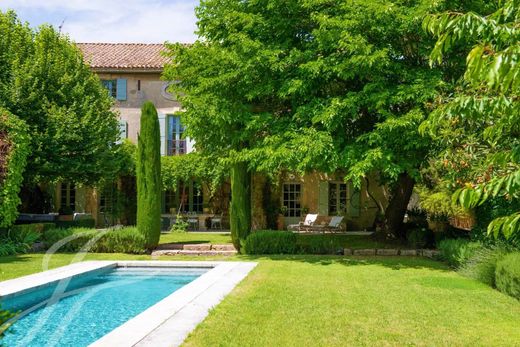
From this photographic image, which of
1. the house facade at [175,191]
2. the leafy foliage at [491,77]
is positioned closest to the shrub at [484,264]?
the leafy foliage at [491,77]

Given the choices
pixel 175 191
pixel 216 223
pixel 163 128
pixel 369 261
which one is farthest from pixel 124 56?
pixel 369 261

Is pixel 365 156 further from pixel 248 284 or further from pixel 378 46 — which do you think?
pixel 248 284

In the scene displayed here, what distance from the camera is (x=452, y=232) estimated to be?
16656mm

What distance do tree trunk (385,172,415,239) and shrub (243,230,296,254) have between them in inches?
163

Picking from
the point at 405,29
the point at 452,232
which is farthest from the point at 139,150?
the point at 452,232

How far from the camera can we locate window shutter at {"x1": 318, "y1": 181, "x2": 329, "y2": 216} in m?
25.6

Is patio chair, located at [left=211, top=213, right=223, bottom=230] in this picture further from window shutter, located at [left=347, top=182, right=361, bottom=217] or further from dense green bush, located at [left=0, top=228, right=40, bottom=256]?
dense green bush, located at [left=0, top=228, right=40, bottom=256]

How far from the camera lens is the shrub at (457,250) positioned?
12.1m

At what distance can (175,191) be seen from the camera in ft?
83.7

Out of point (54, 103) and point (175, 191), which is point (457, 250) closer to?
point (54, 103)

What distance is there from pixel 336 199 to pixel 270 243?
35.2 ft

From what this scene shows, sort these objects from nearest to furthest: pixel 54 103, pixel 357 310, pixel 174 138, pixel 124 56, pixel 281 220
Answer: pixel 357 310
pixel 54 103
pixel 281 220
pixel 174 138
pixel 124 56

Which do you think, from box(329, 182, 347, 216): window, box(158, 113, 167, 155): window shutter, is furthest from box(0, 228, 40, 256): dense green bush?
box(329, 182, 347, 216): window

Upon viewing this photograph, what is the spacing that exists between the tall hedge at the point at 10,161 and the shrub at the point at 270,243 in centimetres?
727
